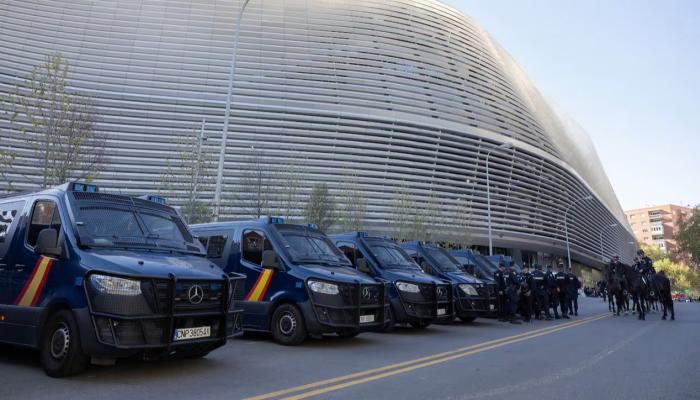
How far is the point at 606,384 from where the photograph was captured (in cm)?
504

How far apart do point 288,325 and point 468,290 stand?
19.8 ft

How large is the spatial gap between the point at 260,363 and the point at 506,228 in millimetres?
44548

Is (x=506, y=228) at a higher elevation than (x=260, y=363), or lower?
higher

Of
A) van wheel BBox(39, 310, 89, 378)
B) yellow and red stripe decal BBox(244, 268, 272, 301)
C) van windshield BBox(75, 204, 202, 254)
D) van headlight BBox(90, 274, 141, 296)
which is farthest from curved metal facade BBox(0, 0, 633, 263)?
van headlight BBox(90, 274, 141, 296)

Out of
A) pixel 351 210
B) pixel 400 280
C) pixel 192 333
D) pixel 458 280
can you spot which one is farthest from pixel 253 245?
pixel 351 210

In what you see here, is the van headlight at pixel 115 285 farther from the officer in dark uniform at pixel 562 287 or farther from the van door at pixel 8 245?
the officer in dark uniform at pixel 562 287

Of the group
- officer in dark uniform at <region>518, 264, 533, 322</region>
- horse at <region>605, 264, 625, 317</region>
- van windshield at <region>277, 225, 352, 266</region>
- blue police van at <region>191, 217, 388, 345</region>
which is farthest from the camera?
horse at <region>605, 264, 625, 317</region>

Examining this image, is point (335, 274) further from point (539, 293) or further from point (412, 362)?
point (539, 293)

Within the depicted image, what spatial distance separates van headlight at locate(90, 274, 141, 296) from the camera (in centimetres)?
486

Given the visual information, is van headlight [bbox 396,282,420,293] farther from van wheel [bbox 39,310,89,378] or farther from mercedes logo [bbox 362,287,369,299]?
van wheel [bbox 39,310,89,378]

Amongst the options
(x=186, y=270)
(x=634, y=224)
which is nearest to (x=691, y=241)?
(x=186, y=270)

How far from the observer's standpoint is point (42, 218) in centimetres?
598

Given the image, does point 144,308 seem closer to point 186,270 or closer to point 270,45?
point 186,270

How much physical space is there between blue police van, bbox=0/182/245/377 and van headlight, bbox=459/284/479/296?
7.44 meters
